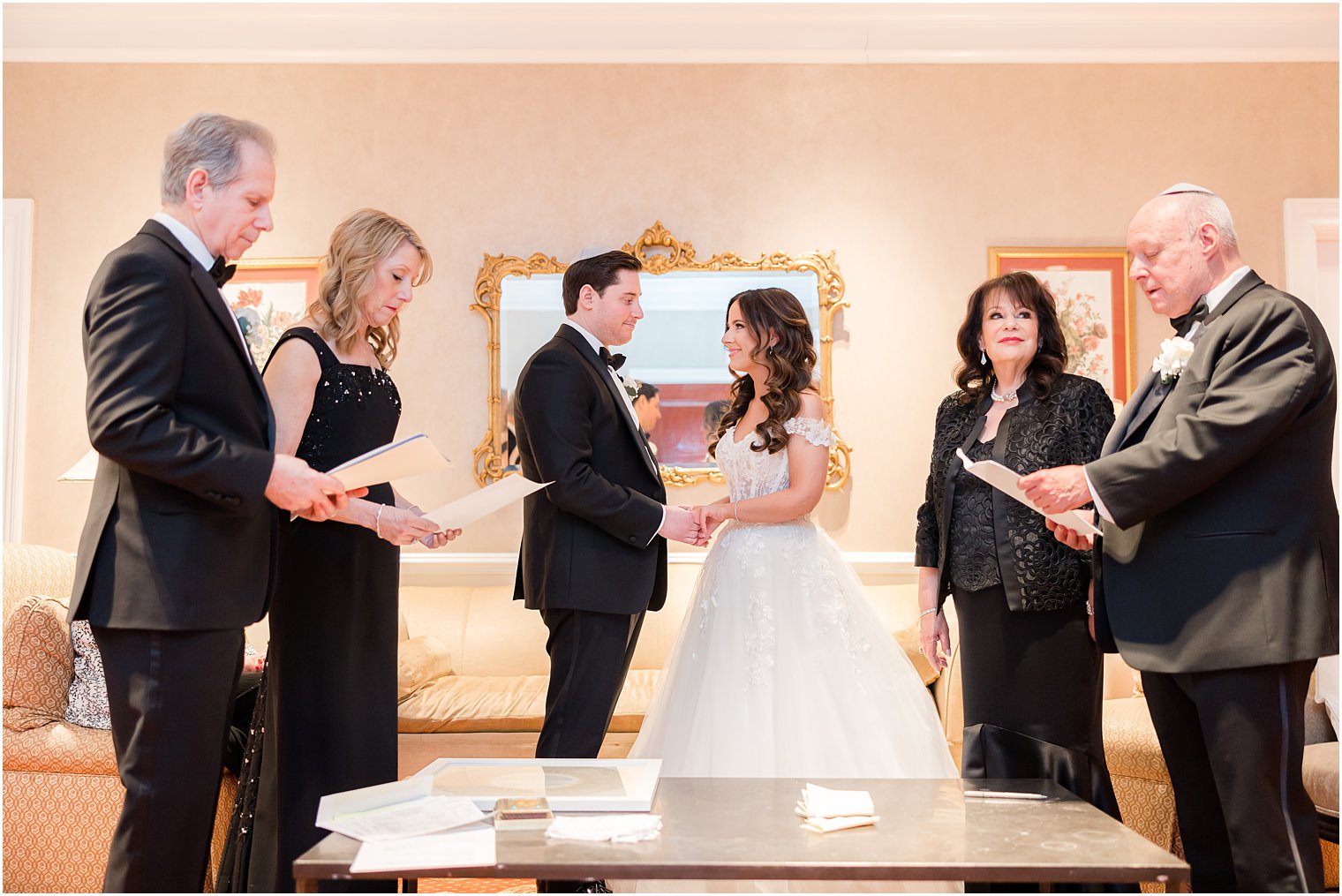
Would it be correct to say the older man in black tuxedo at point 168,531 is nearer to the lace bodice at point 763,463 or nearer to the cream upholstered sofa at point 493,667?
the lace bodice at point 763,463

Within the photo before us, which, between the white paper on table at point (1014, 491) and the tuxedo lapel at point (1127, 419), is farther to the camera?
the tuxedo lapel at point (1127, 419)

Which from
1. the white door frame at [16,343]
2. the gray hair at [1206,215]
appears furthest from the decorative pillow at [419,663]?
the gray hair at [1206,215]

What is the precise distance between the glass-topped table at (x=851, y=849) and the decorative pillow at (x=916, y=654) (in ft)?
7.95

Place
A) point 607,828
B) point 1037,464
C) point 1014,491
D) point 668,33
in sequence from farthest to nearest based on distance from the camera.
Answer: point 668,33
point 1037,464
point 1014,491
point 607,828

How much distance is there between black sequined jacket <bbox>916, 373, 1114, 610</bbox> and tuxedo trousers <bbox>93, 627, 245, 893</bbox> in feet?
6.41

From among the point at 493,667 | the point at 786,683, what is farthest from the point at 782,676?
the point at 493,667

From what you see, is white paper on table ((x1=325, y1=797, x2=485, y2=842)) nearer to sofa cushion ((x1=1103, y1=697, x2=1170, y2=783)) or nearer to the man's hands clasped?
the man's hands clasped

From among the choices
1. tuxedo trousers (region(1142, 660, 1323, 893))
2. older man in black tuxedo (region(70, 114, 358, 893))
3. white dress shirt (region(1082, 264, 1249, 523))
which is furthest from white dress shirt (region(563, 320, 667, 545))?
tuxedo trousers (region(1142, 660, 1323, 893))

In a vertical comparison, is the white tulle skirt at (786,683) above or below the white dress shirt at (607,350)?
below

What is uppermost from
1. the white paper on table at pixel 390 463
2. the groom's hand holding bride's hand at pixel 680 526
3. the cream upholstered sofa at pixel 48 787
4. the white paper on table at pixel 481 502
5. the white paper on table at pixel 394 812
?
the white paper on table at pixel 390 463

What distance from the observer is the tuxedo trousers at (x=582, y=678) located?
3.13m

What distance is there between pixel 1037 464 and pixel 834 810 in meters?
1.37

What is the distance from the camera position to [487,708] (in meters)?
4.35

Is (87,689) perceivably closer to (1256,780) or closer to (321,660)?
(321,660)
